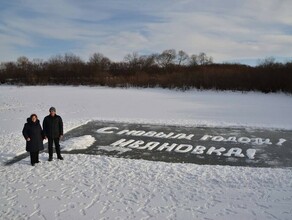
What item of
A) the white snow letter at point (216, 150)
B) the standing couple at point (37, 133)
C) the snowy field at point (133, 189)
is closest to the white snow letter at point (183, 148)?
the white snow letter at point (216, 150)

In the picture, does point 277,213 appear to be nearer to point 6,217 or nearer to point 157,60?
point 6,217

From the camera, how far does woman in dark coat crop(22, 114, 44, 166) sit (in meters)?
9.79

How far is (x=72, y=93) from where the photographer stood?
36281 mm

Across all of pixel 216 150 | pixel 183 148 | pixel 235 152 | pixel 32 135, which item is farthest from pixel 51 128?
pixel 235 152

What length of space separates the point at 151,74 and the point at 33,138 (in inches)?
1643

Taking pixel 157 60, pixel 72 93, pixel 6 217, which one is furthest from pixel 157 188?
pixel 157 60

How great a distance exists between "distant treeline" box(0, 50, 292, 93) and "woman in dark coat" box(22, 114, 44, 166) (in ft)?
93.3

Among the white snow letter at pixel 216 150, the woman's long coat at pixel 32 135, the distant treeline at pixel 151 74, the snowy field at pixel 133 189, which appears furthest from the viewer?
the distant treeline at pixel 151 74

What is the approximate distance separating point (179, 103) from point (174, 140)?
15135 mm

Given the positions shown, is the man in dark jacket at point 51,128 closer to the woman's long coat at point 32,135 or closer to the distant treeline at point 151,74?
the woman's long coat at point 32,135

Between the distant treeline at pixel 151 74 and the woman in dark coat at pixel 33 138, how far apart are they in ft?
93.3

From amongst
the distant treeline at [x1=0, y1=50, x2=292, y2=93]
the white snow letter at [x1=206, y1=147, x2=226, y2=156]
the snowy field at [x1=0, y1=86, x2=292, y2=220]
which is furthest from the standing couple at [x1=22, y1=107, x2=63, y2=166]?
the distant treeline at [x1=0, y1=50, x2=292, y2=93]

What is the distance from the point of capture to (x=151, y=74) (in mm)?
50969

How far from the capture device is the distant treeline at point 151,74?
35294mm
